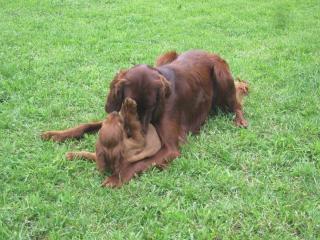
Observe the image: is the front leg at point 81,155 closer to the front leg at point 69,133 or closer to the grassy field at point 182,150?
the grassy field at point 182,150

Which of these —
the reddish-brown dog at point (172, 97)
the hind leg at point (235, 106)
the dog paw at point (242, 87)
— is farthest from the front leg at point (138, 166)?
the dog paw at point (242, 87)

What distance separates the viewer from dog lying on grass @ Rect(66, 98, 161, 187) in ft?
13.4

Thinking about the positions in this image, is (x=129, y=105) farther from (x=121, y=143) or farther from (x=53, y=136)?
(x=53, y=136)

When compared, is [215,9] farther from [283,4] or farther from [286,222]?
[286,222]

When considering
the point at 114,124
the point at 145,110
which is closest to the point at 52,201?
the point at 114,124

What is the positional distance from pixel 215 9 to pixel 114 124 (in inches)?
263

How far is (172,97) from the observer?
190 inches

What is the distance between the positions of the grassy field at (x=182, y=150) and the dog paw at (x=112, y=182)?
0.25 ft

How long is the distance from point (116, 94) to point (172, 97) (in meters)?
0.60

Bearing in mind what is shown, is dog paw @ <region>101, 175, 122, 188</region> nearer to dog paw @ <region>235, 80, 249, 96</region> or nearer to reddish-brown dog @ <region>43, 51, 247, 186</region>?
reddish-brown dog @ <region>43, 51, 247, 186</region>

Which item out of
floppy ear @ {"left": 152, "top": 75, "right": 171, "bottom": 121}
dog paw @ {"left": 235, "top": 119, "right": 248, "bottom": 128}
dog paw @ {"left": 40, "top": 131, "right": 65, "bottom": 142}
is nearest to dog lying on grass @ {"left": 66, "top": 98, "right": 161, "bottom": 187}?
floppy ear @ {"left": 152, "top": 75, "right": 171, "bottom": 121}

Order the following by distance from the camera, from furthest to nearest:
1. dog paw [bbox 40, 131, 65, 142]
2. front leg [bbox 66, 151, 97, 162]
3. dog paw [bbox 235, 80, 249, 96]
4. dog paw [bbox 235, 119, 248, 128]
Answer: dog paw [bbox 235, 80, 249, 96], dog paw [bbox 235, 119, 248, 128], dog paw [bbox 40, 131, 65, 142], front leg [bbox 66, 151, 97, 162]

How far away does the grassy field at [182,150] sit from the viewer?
12.1 feet

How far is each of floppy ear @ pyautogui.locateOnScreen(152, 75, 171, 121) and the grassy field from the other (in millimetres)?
433
